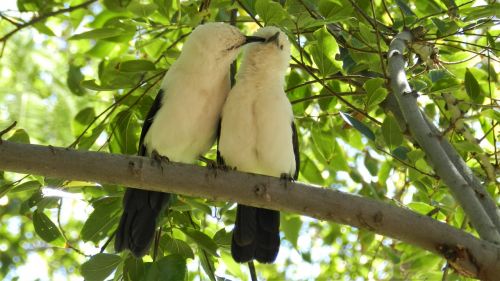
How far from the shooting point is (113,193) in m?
4.03

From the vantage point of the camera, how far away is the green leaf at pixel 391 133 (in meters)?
3.89

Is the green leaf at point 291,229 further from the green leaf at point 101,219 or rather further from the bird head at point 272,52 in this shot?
the green leaf at point 101,219

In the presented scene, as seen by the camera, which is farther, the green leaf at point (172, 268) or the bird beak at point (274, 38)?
the bird beak at point (274, 38)

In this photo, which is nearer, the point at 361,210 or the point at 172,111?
the point at 361,210

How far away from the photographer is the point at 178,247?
3830mm

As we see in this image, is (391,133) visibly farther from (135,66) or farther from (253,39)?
(135,66)

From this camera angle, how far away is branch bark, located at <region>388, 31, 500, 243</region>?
9.40 feet

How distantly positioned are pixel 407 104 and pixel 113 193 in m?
1.88

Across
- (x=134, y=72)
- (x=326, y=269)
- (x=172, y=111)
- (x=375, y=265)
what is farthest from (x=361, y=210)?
(x=326, y=269)

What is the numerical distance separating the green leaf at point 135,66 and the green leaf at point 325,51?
112 centimetres

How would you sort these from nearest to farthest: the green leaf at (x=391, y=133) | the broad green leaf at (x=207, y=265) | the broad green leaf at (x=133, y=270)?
the broad green leaf at (x=133, y=270)
the broad green leaf at (x=207, y=265)
the green leaf at (x=391, y=133)

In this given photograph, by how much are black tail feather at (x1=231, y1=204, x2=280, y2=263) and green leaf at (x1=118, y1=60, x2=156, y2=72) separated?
1073mm

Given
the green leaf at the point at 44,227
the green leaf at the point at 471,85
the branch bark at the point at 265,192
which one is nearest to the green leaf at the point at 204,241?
the branch bark at the point at 265,192

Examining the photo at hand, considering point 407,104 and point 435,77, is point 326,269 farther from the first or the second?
point 407,104
